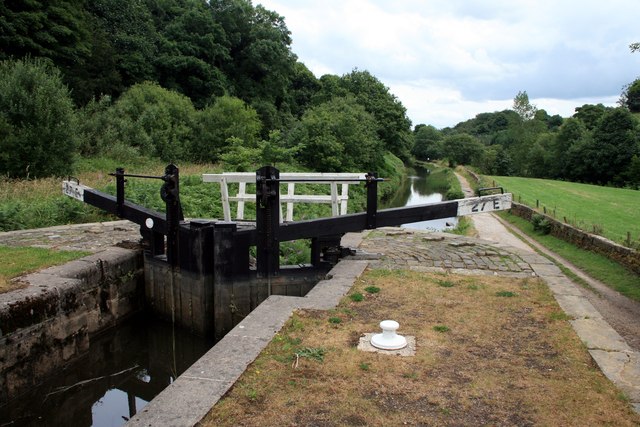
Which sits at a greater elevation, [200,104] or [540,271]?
[200,104]

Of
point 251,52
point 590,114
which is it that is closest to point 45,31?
point 251,52

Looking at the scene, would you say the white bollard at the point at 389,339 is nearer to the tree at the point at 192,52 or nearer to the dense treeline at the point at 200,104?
the dense treeline at the point at 200,104

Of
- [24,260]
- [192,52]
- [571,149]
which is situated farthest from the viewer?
[571,149]

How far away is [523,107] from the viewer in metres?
57.1

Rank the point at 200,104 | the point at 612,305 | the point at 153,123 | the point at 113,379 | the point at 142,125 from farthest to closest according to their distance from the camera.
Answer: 1. the point at 200,104
2. the point at 153,123
3. the point at 142,125
4. the point at 612,305
5. the point at 113,379

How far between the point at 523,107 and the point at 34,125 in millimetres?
54184

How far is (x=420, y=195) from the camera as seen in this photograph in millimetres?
34594

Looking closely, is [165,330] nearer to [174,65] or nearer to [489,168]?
[174,65]

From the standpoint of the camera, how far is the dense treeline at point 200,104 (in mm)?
15242

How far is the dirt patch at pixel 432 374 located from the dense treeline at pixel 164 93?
13650 mm

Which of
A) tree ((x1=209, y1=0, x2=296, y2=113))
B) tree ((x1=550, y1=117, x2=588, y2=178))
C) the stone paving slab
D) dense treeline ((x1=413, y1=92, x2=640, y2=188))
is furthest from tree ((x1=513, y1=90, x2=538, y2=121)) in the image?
the stone paving slab

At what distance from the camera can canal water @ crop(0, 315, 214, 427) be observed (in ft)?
16.5

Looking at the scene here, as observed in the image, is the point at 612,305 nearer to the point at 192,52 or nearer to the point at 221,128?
the point at 221,128

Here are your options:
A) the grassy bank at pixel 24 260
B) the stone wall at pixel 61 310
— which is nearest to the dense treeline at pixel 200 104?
the grassy bank at pixel 24 260
